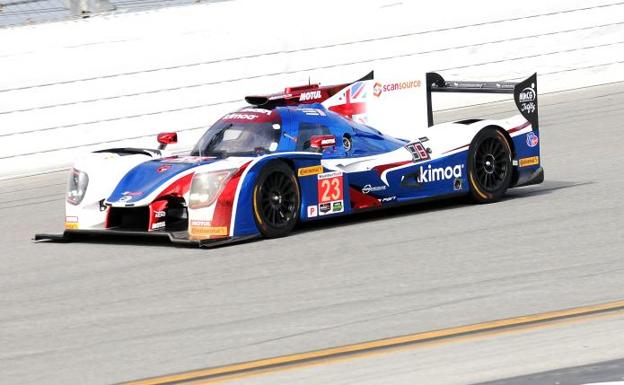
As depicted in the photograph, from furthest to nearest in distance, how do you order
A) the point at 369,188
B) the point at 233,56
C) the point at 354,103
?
the point at 233,56
the point at 354,103
the point at 369,188

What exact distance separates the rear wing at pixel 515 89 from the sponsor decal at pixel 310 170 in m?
2.12

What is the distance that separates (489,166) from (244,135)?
2.25 metres

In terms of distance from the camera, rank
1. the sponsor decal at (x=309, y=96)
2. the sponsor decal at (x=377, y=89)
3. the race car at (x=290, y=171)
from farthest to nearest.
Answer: the sponsor decal at (x=377, y=89) < the sponsor decal at (x=309, y=96) < the race car at (x=290, y=171)

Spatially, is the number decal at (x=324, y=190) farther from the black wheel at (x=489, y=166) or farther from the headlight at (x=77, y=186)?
the headlight at (x=77, y=186)

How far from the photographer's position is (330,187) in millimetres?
9984

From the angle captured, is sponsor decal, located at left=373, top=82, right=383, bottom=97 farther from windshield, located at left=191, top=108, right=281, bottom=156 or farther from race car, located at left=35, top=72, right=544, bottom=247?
windshield, located at left=191, top=108, right=281, bottom=156

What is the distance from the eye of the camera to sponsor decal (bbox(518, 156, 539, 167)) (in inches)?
439

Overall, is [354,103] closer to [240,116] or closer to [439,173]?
[439,173]

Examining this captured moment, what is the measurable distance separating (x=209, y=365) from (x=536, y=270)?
2.60 meters

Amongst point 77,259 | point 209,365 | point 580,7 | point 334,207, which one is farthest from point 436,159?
point 580,7

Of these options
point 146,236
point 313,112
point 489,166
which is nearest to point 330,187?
point 313,112

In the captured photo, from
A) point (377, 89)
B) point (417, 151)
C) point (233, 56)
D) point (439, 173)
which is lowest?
point (439, 173)

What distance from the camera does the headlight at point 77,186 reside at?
33.2ft

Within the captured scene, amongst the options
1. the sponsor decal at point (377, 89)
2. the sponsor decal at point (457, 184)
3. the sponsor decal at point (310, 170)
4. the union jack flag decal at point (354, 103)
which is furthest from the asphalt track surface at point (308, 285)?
the sponsor decal at point (377, 89)
